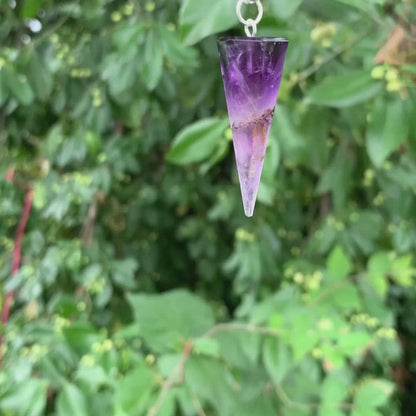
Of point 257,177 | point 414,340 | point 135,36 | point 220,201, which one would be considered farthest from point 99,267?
point 414,340

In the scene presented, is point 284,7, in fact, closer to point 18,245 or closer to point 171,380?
point 171,380

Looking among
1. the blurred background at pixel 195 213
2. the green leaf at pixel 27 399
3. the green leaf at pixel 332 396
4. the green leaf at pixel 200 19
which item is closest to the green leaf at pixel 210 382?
the blurred background at pixel 195 213

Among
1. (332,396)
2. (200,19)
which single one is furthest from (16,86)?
(332,396)

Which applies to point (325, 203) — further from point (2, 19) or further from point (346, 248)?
point (2, 19)

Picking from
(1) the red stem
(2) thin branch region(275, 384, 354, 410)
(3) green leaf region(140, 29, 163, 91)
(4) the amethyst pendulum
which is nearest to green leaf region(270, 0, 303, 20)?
(4) the amethyst pendulum

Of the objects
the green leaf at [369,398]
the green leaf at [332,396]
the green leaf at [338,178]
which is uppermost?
the green leaf at [338,178]

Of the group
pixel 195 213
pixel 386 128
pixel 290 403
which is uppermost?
pixel 386 128

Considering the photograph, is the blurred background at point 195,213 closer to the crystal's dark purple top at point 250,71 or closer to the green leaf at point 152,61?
the green leaf at point 152,61
